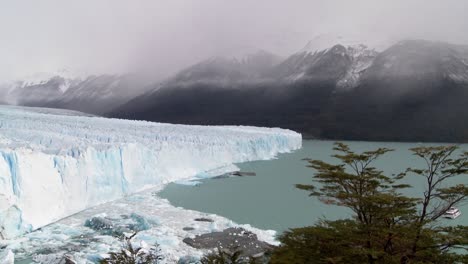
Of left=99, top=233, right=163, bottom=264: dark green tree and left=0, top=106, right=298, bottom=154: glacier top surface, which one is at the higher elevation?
left=0, top=106, right=298, bottom=154: glacier top surface

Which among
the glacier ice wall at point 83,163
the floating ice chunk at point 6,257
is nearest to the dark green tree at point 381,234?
the floating ice chunk at point 6,257

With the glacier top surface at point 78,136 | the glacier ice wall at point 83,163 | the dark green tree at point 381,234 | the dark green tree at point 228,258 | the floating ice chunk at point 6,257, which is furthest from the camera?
the glacier top surface at point 78,136

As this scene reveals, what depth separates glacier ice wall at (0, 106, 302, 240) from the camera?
414 inches

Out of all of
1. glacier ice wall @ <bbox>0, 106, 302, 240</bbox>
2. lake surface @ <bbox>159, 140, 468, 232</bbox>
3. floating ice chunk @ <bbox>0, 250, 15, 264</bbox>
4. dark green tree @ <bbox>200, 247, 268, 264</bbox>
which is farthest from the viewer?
lake surface @ <bbox>159, 140, 468, 232</bbox>

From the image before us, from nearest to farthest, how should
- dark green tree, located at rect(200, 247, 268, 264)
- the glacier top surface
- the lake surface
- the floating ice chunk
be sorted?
dark green tree, located at rect(200, 247, 268, 264) → the floating ice chunk → the lake surface → the glacier top surface

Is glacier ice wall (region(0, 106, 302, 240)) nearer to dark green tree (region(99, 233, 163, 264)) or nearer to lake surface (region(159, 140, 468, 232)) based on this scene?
lake surface (region(159, 140, 468, 232))

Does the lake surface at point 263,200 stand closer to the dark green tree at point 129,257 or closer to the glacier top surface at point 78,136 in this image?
the glacier top surface at point 78,136

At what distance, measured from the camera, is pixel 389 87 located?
70.8 m

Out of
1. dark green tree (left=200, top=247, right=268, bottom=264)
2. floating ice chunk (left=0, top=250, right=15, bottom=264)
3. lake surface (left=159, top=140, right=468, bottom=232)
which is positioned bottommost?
lake surface (left=159, top=140, right=468, bottom=232)

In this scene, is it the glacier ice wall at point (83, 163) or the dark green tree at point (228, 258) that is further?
the glacier ice wall at point (83, 163)

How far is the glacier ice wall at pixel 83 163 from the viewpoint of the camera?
10.5 m

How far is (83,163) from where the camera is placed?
43.3 feet

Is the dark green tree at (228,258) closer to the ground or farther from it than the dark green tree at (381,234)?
closer to the ground

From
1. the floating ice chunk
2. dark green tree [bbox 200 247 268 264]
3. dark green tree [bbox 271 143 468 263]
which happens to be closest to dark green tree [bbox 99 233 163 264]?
dark green tree [bbox 200 247 268 264]
